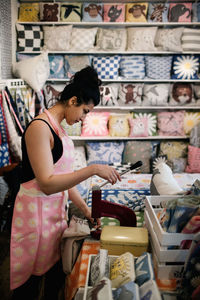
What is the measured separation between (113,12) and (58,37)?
813 millimetres

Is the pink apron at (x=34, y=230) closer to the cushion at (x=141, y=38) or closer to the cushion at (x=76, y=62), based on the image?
the cushion at (x=76, y=62)

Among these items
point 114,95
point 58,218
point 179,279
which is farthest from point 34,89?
point 179,279

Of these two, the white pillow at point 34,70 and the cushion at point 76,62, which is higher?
the cushion at point 76,62

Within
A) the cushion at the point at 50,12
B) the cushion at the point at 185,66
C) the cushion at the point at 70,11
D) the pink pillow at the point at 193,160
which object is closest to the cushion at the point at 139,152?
the pink pillow at the point at 193,160

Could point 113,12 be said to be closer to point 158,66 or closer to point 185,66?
point 158,66

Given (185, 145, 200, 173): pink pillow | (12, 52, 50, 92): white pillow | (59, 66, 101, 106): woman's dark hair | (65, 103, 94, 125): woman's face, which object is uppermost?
(12, 52, 50, 92): white pillow

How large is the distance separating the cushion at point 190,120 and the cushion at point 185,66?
0.52 meters

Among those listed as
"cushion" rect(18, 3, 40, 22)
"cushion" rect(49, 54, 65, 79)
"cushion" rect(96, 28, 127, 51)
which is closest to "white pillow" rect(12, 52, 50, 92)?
"cushion" rect(49, 54, 65, 79)

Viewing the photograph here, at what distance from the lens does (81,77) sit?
119cm

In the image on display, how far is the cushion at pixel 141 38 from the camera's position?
3222 mm

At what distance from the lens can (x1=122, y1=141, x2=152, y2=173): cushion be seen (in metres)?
3.49

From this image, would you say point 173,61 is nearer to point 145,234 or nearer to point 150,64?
point 150,64

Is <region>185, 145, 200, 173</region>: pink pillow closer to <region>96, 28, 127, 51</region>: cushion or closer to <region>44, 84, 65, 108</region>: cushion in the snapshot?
<region>96, 28, 127, 51</region>: cushion

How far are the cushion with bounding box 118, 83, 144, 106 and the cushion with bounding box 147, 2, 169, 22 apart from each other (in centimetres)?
88
